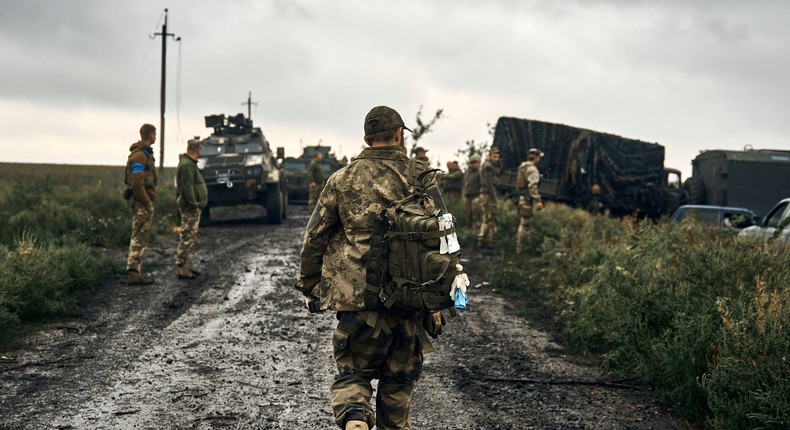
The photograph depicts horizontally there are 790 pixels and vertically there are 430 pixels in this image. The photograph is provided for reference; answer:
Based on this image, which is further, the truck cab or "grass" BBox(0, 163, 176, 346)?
the truck cab

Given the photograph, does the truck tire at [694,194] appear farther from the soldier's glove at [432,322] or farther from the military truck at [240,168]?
the soldier's glove at [432,322]

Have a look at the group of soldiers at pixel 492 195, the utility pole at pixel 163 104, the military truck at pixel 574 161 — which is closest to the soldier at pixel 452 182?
the military truck at pixel 574 161

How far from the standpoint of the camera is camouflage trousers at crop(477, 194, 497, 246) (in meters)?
14.3

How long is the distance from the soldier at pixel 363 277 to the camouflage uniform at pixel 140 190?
5.88m

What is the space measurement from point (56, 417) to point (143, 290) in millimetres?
4581

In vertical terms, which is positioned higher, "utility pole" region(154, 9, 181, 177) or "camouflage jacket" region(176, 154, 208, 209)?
"utility pole" region(154, 9, 181, 177)

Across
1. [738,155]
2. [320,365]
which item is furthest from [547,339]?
[738,155]

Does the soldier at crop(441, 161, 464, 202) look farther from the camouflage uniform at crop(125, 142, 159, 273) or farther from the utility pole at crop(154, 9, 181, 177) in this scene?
the utility pole at crop(154, 9, 181, 177)

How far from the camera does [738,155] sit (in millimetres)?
23422

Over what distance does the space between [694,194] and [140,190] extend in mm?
18747

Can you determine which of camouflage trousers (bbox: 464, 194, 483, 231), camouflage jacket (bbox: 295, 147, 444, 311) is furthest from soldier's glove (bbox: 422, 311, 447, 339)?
camouflage trousers (bbox: 464, 194, 483, 231)

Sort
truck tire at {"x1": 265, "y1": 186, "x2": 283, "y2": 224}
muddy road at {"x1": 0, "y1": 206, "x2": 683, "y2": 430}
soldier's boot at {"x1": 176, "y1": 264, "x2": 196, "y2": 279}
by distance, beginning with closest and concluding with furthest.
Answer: muddy road at {"x1": 0, "y1": 206, "x2": 683, "y2": 430}, soldier's boot at {"x1": 176, "y1": 264, "x2": 196, "y2": 279}, truck tire at {"x1": 265, "y1": 186, "x2": 283, "y2": 224}

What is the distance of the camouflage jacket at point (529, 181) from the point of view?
12.9m

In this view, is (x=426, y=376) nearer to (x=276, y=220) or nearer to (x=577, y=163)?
(x=276, y=220)
